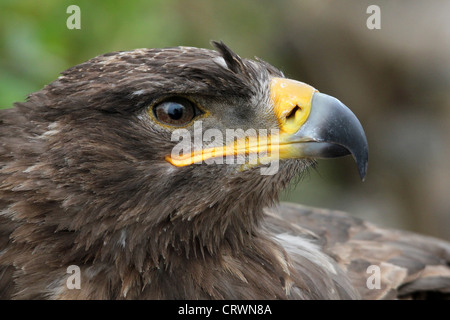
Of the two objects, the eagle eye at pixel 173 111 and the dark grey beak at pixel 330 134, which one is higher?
the eagle eye at pixel 173 111

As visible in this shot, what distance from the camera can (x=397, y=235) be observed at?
464cm

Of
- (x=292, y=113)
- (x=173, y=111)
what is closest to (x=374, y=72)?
(x=292, y=113)

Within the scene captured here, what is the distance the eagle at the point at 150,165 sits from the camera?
288 cm

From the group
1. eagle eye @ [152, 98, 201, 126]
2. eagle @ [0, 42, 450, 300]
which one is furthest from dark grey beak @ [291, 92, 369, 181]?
eagle eye @ [152, 98, 201, 126]

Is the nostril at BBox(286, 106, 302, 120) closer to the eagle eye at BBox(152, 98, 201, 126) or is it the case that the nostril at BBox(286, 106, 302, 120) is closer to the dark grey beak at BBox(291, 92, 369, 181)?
the dark grey beak at BBox(291, 92, 369, 181)

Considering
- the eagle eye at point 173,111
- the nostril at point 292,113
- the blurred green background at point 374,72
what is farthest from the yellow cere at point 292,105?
the blurred green background at point 374,72

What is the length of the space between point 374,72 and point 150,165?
605 centimetres

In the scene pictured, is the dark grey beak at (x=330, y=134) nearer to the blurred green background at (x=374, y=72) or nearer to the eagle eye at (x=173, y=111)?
the eagle eye at (x=173, y=111)

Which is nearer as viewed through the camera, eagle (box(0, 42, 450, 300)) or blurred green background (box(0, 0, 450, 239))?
eagle (box(0, 42, 450, 300))

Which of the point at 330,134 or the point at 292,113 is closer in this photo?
the point at 330,134

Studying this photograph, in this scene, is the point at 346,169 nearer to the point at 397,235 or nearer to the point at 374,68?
the point at 374,68

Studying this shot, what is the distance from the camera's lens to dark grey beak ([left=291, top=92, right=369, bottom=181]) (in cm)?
286

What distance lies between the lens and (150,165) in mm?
2904

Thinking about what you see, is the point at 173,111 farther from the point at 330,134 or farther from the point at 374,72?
the point at 374,72
